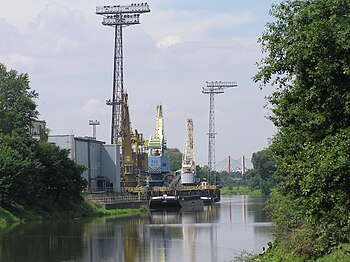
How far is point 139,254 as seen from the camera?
3600cm

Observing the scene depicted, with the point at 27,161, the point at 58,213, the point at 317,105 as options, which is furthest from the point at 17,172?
the point at 317,105

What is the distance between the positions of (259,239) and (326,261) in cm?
2261

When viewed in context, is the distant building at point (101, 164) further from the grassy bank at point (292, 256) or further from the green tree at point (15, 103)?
the grassy bank at point (292, 256)

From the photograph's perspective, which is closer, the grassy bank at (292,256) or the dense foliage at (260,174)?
the grassy bank at (292,256)

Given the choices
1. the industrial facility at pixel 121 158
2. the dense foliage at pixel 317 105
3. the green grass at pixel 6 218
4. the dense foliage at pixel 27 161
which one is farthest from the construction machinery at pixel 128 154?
the dense foliage at pixel 317 105

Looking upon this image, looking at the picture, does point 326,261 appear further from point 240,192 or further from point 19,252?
point 240,192

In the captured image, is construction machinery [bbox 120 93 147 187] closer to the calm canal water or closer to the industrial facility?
the industrial facility

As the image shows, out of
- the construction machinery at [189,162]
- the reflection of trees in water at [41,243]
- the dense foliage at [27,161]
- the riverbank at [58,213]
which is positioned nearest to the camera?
the reflection of trees in water at [41,243]

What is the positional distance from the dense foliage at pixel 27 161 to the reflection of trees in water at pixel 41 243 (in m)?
4.46

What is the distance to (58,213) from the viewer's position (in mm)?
64875

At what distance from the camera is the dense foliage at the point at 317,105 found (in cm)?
1866

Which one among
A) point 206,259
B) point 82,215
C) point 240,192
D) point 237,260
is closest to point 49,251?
point 206,259

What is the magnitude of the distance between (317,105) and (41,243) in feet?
81.7

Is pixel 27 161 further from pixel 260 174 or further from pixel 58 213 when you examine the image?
pixel 260 174
